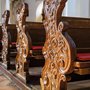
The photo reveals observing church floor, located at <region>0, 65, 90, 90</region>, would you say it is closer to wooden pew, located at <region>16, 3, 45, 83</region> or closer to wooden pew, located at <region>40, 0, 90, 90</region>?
wooden pew, located at <region>16, 3, 45, 83</region>

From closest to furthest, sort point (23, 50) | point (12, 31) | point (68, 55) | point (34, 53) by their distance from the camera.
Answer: point (68, 55) → point (34, 53) → point (23, 50) → point (12, 31)

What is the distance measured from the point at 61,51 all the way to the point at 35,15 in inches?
289

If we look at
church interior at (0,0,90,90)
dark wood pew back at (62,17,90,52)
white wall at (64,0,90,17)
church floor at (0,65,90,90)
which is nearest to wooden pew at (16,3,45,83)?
church interior at (0,0,90,90)

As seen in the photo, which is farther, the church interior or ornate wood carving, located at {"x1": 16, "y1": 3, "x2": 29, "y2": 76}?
ornate wood carving, located at {"x1": 16, "y1": 3, "x2": 29, "y2": 76}

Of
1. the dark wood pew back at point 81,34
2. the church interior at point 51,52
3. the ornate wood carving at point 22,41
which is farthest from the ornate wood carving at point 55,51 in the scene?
the ornate wood carving at point 22,41

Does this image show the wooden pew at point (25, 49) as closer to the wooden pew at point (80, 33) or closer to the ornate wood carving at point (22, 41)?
the ornate wood carving at point (22, 41)

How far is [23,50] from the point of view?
323 centimetres

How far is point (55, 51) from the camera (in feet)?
7.29

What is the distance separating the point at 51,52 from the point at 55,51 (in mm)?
114

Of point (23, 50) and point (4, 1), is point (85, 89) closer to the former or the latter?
point (23, 50)

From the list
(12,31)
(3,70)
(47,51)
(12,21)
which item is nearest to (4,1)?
(12,21)

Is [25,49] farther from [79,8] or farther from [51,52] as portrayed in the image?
[79,8]

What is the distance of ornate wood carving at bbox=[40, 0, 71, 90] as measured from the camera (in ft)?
6.70

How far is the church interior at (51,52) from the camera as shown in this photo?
2051 millimetres
